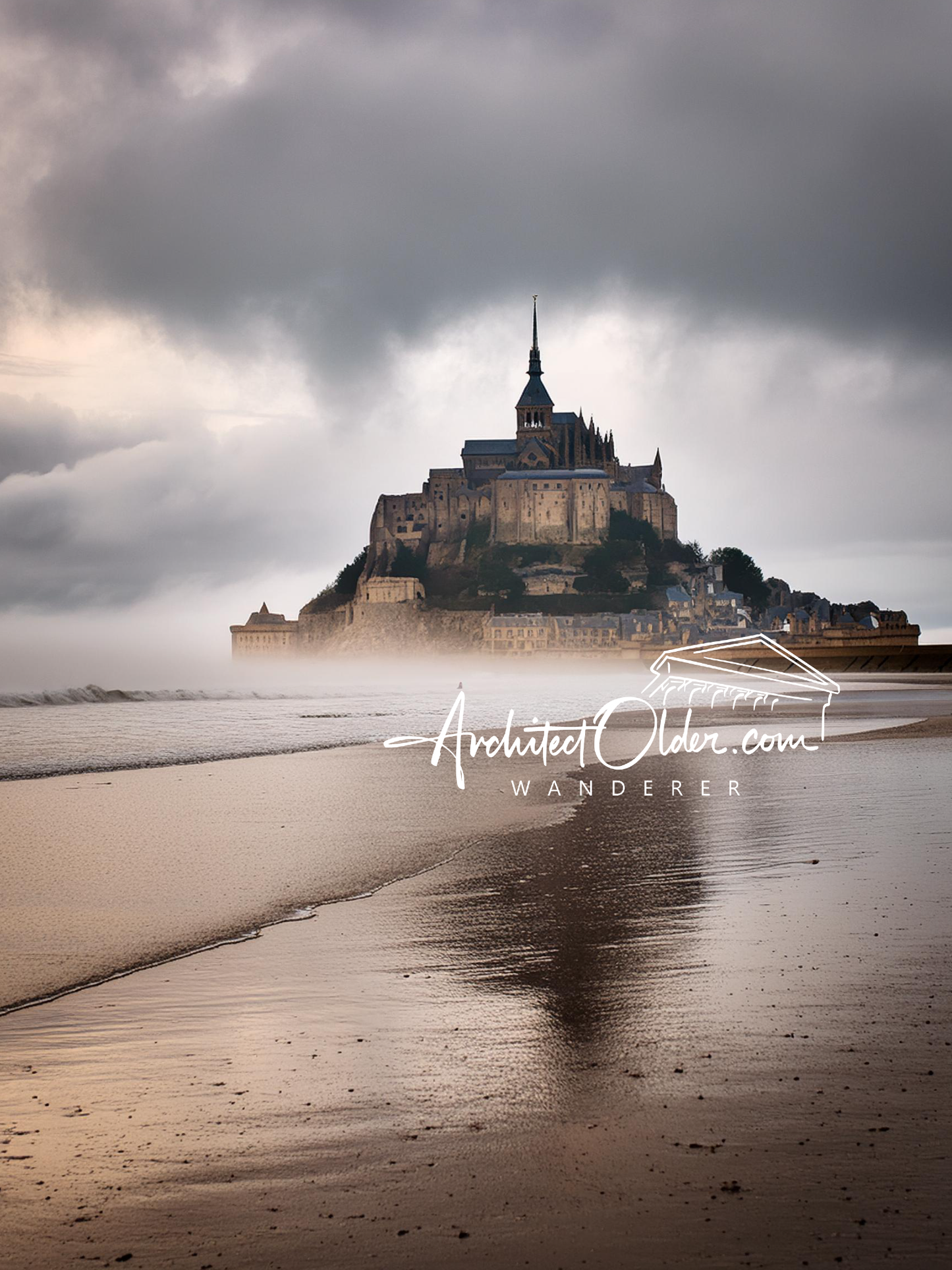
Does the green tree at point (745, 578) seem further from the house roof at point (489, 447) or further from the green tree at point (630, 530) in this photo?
the house roof at point (489, 447)

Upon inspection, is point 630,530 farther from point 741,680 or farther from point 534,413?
point 741,680

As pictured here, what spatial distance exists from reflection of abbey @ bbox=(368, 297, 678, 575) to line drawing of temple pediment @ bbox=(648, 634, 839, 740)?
23960mm

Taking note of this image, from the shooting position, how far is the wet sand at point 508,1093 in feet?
8.93

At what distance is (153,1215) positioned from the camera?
2.80 meters

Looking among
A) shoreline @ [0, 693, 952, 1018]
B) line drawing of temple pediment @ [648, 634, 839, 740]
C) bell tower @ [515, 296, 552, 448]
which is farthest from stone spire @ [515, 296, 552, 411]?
shoreline @ [0, 693, 952, 1018]

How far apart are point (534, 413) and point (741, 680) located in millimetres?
55259

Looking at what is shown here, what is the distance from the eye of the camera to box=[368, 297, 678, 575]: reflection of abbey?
100938 mm

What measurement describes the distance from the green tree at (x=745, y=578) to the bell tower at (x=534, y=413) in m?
22.6

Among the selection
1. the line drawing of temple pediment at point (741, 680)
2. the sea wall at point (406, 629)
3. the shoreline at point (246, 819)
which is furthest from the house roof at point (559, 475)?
the shoreline at point (246, 819)

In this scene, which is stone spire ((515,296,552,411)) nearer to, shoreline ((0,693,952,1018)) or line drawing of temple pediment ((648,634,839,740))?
line drawing of temple pediment ((648,634,839,740))

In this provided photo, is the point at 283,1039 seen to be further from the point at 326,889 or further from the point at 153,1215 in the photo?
the point at 326,889

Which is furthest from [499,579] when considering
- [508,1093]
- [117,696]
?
[508,1093]

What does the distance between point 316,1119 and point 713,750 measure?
15.2 meters

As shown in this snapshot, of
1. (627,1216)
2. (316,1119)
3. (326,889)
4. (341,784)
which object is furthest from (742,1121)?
(341,784)
